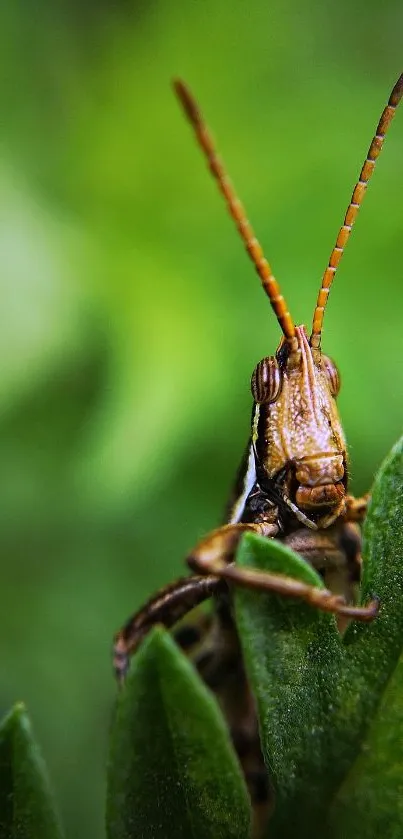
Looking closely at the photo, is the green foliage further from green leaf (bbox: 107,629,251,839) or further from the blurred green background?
the blurred green background

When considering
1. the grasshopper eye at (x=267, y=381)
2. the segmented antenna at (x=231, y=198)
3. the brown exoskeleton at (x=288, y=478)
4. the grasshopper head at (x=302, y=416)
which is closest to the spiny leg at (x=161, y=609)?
the brown exoskeleton at (x=288, y=478)

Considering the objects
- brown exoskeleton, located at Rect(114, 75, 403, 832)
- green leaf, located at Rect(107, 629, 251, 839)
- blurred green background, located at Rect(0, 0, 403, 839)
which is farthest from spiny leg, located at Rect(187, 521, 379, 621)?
blurred green background, located at Rect(0, 0, 403, 839)

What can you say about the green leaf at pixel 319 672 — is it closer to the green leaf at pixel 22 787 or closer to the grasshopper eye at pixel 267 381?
the green leaf at pixel 22 787

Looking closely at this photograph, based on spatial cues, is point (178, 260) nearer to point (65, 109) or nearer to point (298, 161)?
point (298, 161)

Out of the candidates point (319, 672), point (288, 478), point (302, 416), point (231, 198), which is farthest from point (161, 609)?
point (231, 198)

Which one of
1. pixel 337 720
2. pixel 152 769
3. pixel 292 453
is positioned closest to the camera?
pixel 152 769

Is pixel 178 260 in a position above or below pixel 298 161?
below

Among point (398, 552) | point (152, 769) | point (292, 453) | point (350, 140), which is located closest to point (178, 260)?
point (350, 140)
